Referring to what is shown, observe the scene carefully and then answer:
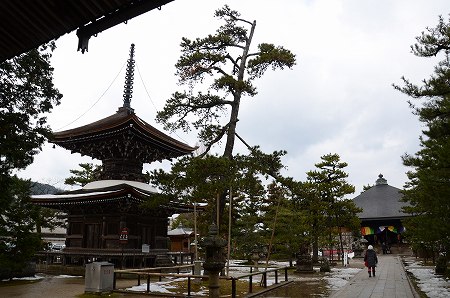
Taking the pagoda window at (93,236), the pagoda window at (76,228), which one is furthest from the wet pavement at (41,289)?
the pagoda window at (76,228)

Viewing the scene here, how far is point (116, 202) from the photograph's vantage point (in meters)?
19.6

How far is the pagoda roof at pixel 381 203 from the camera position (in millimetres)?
41800

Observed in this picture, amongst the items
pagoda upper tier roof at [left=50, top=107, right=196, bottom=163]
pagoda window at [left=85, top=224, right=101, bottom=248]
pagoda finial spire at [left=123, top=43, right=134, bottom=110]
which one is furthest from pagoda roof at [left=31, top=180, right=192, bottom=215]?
pagoda finial spire at [left=123, top=43, right=134, bottom=110]

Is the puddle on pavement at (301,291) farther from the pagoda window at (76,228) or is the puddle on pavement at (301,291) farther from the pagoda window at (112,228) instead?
the pagoda window at (76,228)

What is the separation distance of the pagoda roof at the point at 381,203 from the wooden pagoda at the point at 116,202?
28266 mm

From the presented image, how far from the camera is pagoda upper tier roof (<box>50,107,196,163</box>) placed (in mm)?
20297

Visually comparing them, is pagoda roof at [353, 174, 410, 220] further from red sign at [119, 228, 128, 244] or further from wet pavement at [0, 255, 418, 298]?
red sign at [119, 228, 128, 244]

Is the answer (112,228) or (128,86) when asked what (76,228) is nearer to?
(112,228)

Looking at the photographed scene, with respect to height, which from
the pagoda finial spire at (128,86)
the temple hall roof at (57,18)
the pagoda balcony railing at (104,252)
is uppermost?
the pagoda finial spire at (128,86)

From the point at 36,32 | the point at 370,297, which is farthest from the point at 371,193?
the point at 36,32

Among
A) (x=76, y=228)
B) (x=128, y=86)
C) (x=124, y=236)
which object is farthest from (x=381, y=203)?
(x=76, y=228)

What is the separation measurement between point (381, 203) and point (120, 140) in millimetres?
35673

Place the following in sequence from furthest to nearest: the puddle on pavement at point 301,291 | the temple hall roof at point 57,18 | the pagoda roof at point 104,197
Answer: the pagoda roof at point 104,197 < the puddle on pavement at point 301,291 < the temple hall roof at point 57,18

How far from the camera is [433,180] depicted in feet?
45.3
